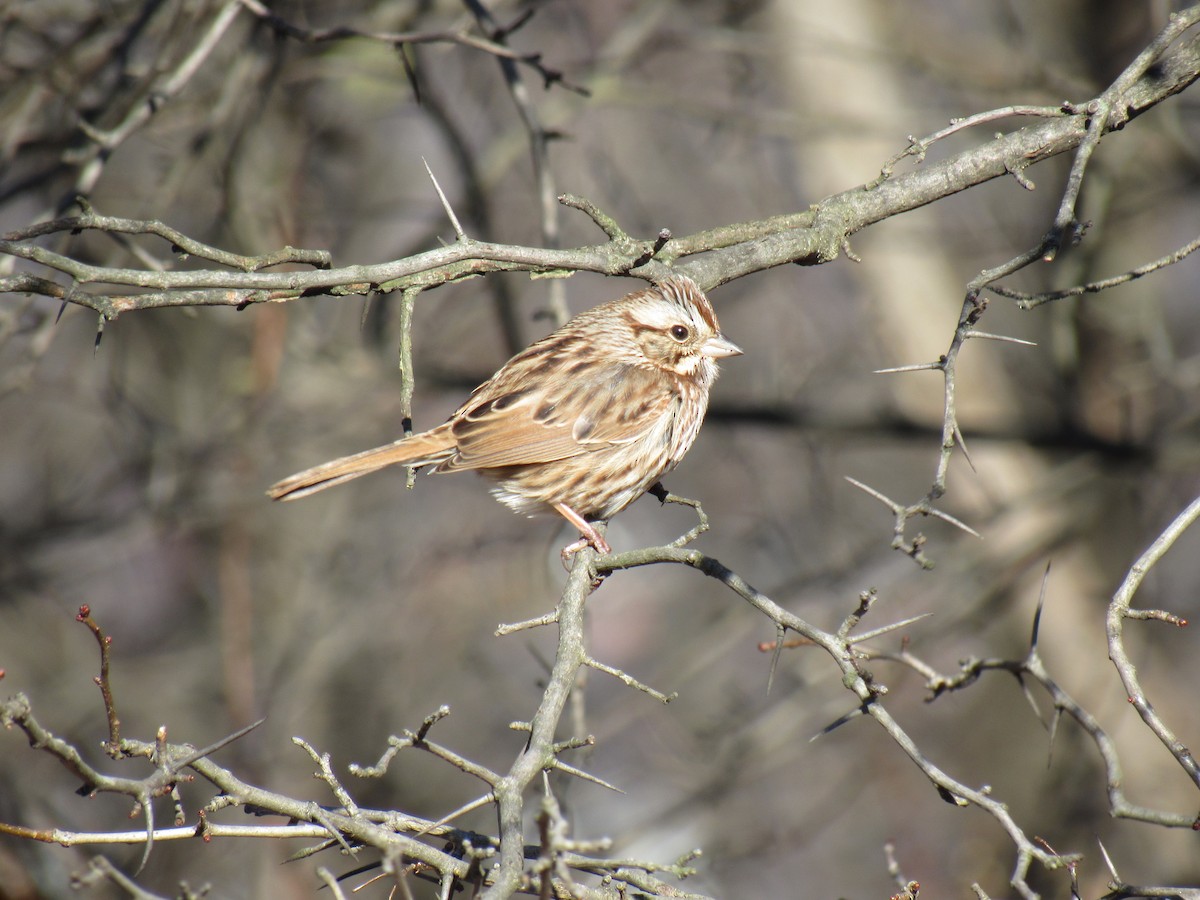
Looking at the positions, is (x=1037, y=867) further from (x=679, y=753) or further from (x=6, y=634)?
(x=6, y=634)

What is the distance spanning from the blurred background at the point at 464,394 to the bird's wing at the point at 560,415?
2.15 feet

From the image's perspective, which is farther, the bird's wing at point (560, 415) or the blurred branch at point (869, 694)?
the bird's wing at point (560, 415)

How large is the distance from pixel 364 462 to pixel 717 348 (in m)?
1.80

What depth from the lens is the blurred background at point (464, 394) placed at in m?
6.40

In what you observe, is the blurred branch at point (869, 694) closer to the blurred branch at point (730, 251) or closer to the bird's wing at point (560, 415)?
the blurred branch at point (730, 251)

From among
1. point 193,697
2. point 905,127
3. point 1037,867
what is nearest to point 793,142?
point 905,127

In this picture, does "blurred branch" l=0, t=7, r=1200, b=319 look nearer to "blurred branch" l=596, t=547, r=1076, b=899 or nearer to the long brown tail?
"blurred branch" l=596, t=547, r=1076, b=899

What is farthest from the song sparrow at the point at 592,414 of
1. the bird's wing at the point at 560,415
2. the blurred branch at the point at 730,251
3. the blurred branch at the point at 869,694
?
the blurred branch at the point at 869,694

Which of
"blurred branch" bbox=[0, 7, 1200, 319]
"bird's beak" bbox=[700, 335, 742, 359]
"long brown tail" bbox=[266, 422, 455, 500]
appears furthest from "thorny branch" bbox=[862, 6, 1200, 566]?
"long brown tail" bbox=[266, 422, 455, 500]

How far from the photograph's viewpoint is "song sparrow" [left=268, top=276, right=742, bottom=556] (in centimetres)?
494

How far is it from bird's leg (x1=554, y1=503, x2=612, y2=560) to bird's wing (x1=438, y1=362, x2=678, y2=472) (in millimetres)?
253

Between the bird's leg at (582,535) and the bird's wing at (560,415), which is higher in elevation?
the bird's wing at (560,415)

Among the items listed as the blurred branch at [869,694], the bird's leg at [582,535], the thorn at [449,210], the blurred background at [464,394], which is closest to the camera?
the blurred branch at [869,694]

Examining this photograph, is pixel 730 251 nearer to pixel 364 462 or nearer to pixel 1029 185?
pixel 1029 185
